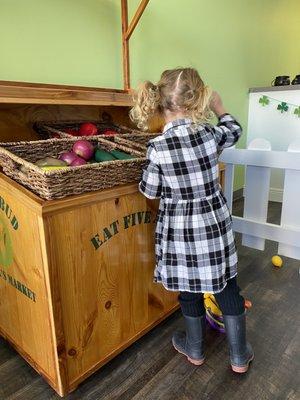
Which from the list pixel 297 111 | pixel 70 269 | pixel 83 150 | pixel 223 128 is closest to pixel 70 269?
pixel 70 269

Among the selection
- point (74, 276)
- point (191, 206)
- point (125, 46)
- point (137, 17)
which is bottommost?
point (74, 276)

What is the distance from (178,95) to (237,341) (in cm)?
78

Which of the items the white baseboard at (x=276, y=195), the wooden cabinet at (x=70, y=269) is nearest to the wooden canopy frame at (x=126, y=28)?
the wooden cabinet at (x=70, y=269)

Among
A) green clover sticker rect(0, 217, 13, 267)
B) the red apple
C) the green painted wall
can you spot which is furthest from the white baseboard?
Answer: green clover sticker rect(0, 217, 13, 267)

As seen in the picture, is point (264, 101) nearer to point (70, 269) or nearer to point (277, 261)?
point (277, 261)

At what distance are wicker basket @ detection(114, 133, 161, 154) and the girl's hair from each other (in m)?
0.23

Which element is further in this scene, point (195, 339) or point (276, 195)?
point (276, 195)

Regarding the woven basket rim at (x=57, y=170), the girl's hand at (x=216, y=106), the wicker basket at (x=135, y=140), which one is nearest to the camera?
the woven basket rim at (x=57, y=170)

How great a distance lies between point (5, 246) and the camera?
95 centimetres

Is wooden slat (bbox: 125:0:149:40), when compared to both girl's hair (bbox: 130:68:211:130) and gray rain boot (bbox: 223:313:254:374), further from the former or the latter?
gray rain boot (bbox: 223:313:254:374)

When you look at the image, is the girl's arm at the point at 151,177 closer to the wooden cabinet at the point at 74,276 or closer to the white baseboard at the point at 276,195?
the wooden cabinet at the point at 74,276

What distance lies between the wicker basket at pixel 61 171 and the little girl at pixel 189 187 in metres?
0.08

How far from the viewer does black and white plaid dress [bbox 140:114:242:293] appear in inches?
32.7

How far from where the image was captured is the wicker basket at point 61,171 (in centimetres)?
75
